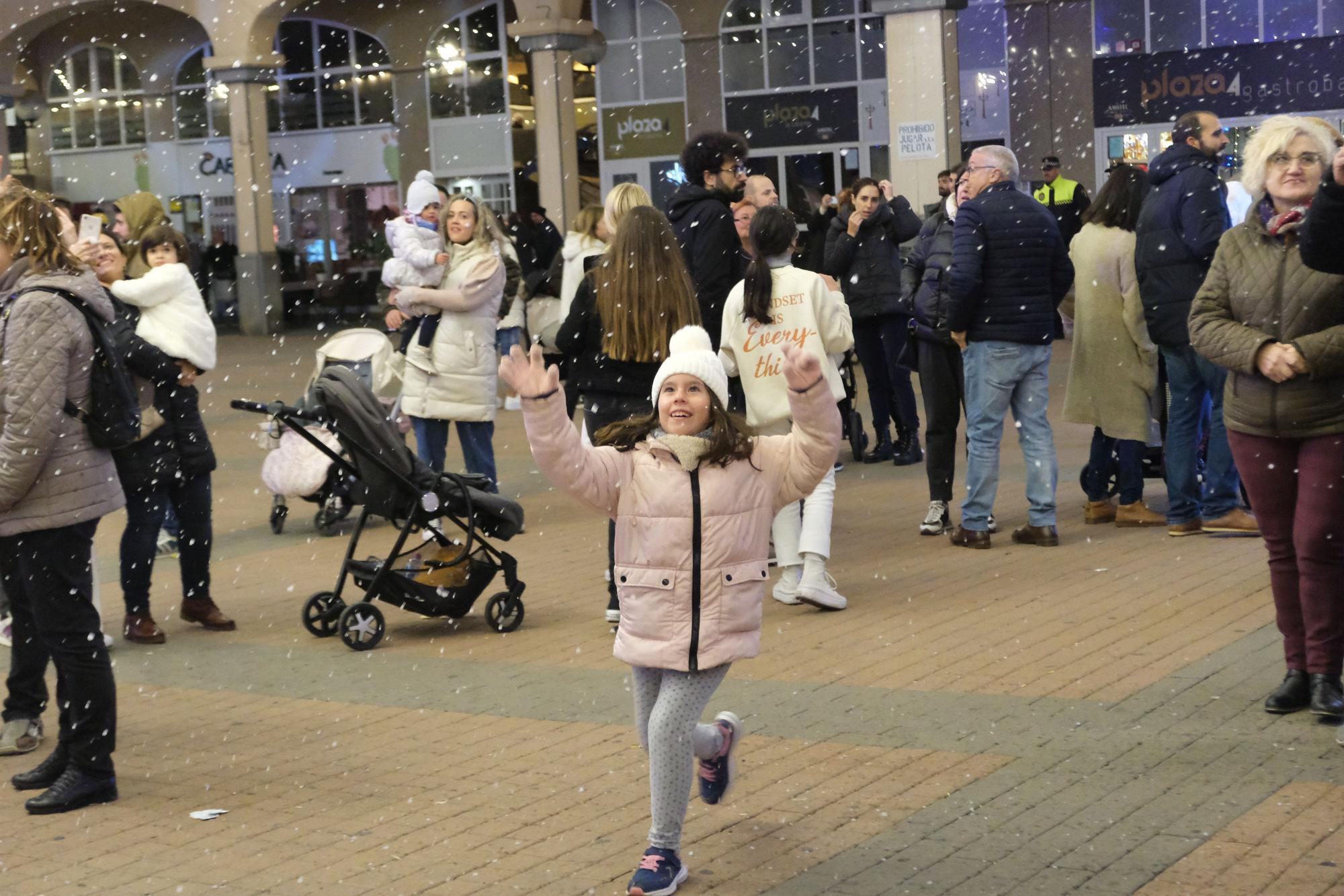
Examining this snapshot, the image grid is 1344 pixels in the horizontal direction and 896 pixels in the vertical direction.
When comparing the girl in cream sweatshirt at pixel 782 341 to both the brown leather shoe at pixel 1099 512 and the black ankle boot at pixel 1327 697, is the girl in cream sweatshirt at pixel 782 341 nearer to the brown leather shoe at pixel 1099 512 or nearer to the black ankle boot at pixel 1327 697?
the brown leather shoe at pixel 1099 512

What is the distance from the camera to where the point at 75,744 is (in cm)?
567

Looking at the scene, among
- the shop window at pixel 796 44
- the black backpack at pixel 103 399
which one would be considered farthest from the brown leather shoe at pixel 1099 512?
the shop window at pixel 796 44

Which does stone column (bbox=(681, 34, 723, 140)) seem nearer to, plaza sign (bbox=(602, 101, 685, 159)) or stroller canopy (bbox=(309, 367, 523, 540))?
plaza sign (bbox=(602, 101, 685, 159))

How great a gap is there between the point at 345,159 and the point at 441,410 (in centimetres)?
2992

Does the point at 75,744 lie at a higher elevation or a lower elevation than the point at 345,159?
lower

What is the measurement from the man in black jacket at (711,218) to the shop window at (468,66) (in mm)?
29817

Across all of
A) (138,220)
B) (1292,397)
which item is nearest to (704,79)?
(138,220)

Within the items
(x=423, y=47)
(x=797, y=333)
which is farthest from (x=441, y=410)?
(x=423, y=47)

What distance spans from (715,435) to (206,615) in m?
4.54

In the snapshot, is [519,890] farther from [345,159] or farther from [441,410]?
[345,159]

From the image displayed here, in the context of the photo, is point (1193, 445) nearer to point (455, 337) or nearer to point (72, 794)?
point (455, 337)

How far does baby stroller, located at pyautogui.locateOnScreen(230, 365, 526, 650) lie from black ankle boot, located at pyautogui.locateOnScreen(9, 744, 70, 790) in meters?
2.10

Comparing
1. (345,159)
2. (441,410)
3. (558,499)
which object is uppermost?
(345,159)

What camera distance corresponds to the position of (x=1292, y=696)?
19.5ft
